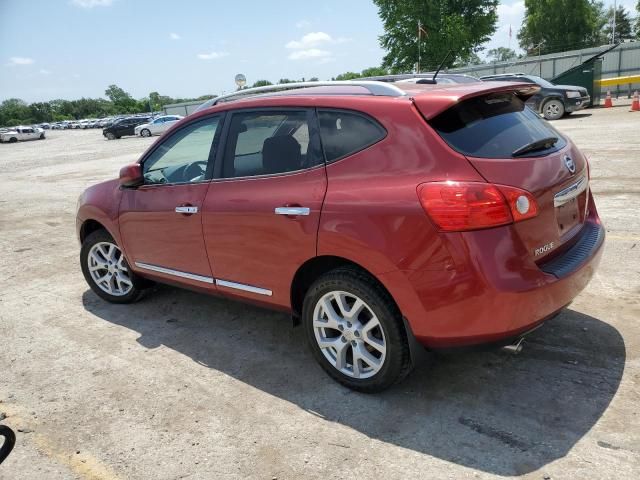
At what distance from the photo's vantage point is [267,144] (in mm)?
3559

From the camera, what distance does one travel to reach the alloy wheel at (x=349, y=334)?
309 centimetres

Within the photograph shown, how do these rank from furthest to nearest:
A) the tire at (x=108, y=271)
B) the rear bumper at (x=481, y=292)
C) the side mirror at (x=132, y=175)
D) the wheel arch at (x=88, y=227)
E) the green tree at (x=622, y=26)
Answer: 1. the green tree at (x=622, y=26)
2. the wheel arch at (x=88, y=227)
3. the tire at (x=108, y=271)
4. the side mirror at (x=132, y=175)
5. the rear bumper at (x=481, y=292)

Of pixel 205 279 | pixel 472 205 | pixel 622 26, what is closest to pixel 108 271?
pixel 205 279

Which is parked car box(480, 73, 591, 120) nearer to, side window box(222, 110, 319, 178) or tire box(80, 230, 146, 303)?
tire box(80, 230, 146, 303)

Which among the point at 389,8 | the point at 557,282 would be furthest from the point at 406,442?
the point at 389,8

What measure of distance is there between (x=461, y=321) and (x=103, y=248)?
3628mm

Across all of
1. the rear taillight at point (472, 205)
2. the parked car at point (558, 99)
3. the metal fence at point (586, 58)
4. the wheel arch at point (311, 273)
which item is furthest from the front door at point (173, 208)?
the metal fence at point (586, 58)

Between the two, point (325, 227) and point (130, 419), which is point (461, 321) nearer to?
point (325, 227)

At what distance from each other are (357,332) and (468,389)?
743 millimetres

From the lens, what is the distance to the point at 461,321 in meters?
2.71

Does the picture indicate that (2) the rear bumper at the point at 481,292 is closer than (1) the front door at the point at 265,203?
Yes

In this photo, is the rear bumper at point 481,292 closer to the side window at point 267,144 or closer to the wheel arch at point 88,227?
the side window at point 267,144

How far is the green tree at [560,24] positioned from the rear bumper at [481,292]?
64.0m

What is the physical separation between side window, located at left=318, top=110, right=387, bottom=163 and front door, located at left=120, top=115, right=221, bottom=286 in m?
1.03
